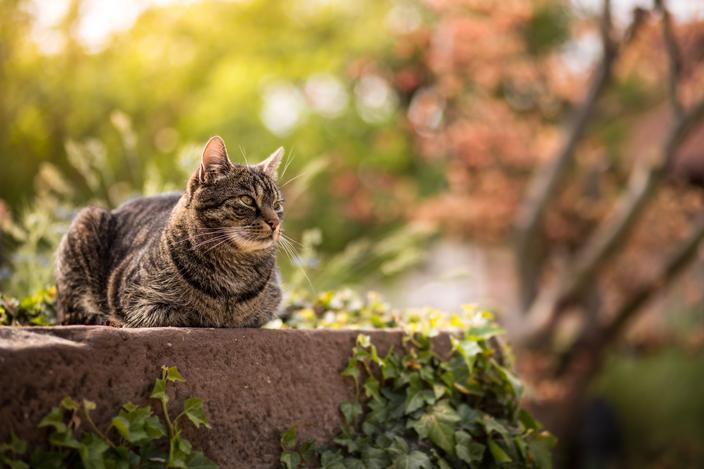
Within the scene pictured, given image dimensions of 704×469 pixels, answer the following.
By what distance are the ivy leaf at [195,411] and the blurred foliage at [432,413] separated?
1.06ft

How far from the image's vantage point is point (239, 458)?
2461 mm

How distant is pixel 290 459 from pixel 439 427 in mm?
605

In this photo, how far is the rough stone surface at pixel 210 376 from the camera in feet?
6.87

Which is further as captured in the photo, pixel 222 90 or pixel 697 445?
pixel 222 90

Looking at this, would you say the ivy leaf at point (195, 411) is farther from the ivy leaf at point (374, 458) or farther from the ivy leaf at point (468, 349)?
the ivy leaf at point (468, 349)

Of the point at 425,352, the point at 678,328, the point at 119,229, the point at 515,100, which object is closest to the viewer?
the point at 425,352

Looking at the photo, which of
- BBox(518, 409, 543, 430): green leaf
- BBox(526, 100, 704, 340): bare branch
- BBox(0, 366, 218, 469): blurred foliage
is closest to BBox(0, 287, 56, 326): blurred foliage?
BBox(0, 366, 218, 469): blurred foliage

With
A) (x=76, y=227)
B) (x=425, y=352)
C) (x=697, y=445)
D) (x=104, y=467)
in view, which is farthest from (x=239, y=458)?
(x=697, y=445)

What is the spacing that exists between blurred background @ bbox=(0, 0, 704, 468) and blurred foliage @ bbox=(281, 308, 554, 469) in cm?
67

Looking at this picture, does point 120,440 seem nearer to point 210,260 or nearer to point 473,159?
point 210,260

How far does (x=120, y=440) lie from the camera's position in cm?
220

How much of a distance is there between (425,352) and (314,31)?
14.0m

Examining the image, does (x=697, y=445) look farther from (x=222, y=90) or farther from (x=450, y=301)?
(x=222, y=90)

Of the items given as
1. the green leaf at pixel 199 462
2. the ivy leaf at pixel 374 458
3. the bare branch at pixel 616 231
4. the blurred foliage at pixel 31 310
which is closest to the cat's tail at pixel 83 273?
the blurred foliage at pixel 31 310
